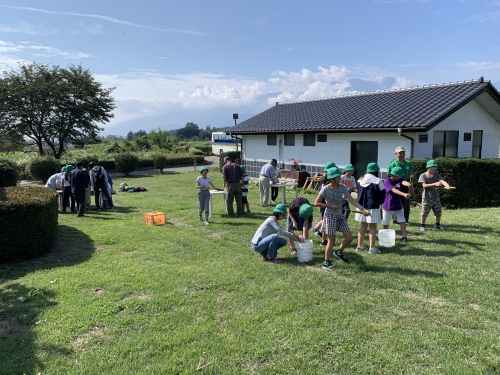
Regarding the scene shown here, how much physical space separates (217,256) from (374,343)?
3523 millimetres

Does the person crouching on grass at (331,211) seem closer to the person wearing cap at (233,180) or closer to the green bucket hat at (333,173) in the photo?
the green bucket hat at (333,173)

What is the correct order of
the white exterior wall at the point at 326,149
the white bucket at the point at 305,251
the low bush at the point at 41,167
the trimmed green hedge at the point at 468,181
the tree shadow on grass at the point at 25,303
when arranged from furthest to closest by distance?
the low bush at the point at 41,167, the white exterior wall at the point at 326,149, the trimmed green hedge at the point at 468,181, the white bucket at the point at 305,251, the tree shadow on grass at the point at 25,303

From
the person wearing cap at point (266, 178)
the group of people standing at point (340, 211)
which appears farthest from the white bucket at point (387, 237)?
the person wearing cap at point (266, 178)

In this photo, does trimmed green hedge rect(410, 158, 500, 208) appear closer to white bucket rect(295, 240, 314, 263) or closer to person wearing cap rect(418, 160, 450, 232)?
person wearing cap rect(418, 160, 450, 232)

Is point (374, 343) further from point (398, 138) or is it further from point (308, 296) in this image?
point (398, 138)

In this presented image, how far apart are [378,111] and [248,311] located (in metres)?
12.5

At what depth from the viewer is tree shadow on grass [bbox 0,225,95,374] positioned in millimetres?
3419

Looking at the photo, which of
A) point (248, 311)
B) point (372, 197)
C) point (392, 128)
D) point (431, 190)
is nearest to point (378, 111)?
point (392, 128)

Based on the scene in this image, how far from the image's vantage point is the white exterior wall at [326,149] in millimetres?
12875

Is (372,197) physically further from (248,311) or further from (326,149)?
(326,149)

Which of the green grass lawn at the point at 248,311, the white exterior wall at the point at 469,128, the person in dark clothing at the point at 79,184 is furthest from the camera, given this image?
the white exterior wall at the point at 469,128

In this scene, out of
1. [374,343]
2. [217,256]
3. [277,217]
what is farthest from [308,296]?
[217,256]

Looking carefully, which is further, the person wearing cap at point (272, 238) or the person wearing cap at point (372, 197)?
the person wearing cap at point (372, 197)

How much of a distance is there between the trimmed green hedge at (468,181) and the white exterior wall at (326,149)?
1560mm
